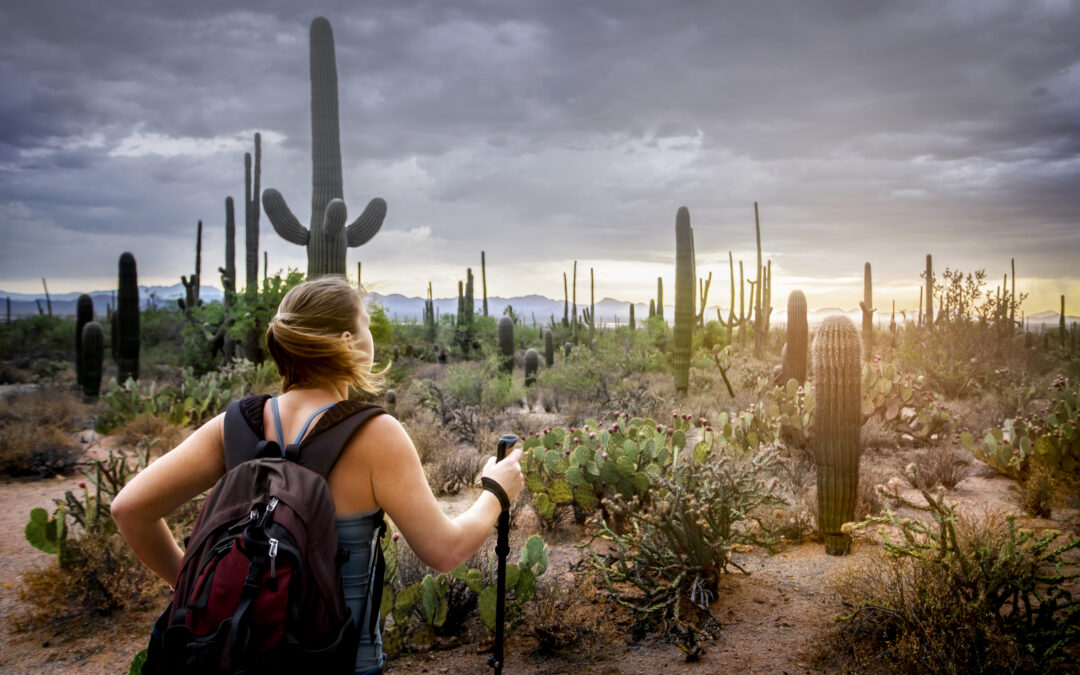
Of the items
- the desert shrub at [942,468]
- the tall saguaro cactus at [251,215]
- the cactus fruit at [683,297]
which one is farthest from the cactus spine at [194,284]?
the desert shrub at [942,468]

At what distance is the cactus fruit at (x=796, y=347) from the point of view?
12.0 m

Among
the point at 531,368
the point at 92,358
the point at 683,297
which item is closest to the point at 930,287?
the point at 683,297

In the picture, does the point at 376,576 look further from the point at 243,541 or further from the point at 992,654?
Answer: the point at 992,654

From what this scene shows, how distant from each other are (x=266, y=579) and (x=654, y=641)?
10.5 feet

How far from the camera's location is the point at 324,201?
45.8 feet

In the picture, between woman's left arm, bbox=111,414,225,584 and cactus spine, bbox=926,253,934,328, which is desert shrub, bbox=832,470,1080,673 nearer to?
woman's left arm, bbox=111,414,225,584

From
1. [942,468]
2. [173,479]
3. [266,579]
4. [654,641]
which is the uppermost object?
[173,479]

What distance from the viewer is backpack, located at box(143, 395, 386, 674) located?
150 centimetres

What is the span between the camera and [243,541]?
1.53 meters

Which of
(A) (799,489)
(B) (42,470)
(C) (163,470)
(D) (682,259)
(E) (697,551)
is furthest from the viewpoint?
(D) (682,259)

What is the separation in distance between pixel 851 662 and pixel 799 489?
131 inches

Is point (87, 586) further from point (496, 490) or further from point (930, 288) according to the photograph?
point (930, 288)

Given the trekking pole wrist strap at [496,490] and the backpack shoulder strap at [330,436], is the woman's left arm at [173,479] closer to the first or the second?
the backpack shoulder strap at [330,436]

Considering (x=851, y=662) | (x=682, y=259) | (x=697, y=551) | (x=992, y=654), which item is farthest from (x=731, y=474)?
(x=682, y=259)
